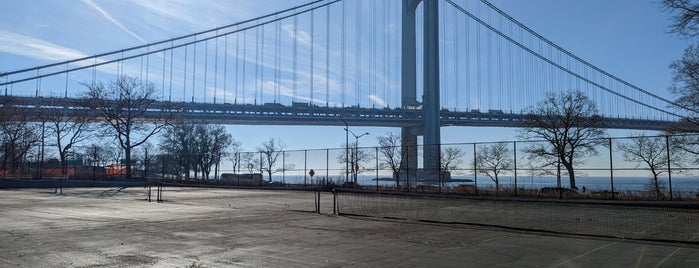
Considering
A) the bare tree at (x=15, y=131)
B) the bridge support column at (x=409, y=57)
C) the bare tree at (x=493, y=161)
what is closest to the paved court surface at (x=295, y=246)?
the bare tree at (x=493, y=161)

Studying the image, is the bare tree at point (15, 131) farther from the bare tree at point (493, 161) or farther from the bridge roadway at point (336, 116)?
the bare tree at point (493, 161)

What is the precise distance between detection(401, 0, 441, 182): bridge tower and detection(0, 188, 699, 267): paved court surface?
24.7m

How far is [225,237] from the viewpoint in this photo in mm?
12352

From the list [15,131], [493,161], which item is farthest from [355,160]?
[15,131]

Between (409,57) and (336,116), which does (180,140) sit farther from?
(409,57)

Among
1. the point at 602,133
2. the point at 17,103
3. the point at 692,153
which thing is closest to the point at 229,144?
the point at 17,103

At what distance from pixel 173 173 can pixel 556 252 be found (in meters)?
50.4

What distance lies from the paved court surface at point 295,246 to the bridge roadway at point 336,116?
70.2 meters

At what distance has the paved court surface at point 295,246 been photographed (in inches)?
362

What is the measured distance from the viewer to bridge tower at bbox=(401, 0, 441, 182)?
45375 mm

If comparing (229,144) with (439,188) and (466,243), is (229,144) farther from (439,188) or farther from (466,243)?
(466,243)

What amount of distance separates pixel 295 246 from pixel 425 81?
6095 centimetres

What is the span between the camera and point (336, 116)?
91938mm

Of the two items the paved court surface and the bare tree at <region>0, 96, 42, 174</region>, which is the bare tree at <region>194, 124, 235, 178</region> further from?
the paved court surface
